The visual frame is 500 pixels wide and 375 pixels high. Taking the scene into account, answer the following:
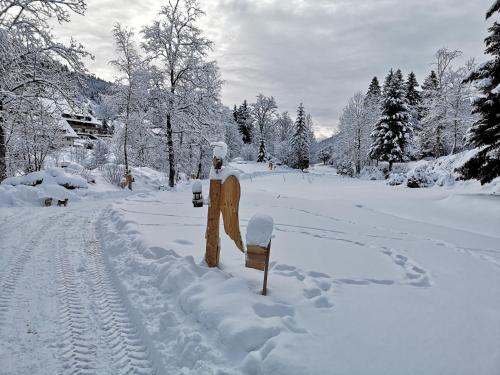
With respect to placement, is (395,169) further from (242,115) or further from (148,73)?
(242,115)

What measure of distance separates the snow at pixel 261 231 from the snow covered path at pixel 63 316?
5.37 feet

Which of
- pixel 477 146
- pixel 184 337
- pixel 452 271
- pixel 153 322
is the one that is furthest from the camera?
pixel 477 146

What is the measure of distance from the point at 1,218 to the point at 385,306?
9.86 m

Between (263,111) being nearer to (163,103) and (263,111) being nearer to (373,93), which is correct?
(373,93)

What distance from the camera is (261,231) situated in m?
3.96

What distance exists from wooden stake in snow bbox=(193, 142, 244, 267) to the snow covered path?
1.43 metres

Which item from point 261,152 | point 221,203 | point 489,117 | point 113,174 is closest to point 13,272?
point 221,203

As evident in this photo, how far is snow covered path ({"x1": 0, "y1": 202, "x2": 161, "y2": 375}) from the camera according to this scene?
9.88 feet

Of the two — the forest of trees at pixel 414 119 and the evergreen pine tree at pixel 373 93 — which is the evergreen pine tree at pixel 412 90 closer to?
the forest of trees at pixel 414 119

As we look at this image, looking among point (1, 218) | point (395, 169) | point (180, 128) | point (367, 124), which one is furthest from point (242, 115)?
point (1, 218)

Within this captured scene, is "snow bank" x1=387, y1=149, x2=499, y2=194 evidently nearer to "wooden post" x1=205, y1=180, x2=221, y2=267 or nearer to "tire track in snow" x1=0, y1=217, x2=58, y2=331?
"wooden post" x1=205, y1=180, x2=221, y2=267

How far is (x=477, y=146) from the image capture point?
1132 cm

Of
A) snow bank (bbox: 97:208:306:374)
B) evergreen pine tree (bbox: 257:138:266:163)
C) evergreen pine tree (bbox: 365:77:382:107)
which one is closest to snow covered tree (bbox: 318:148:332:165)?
evergreen pine tree (bbox: 257:138:266:163)

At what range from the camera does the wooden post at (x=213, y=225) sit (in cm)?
471
